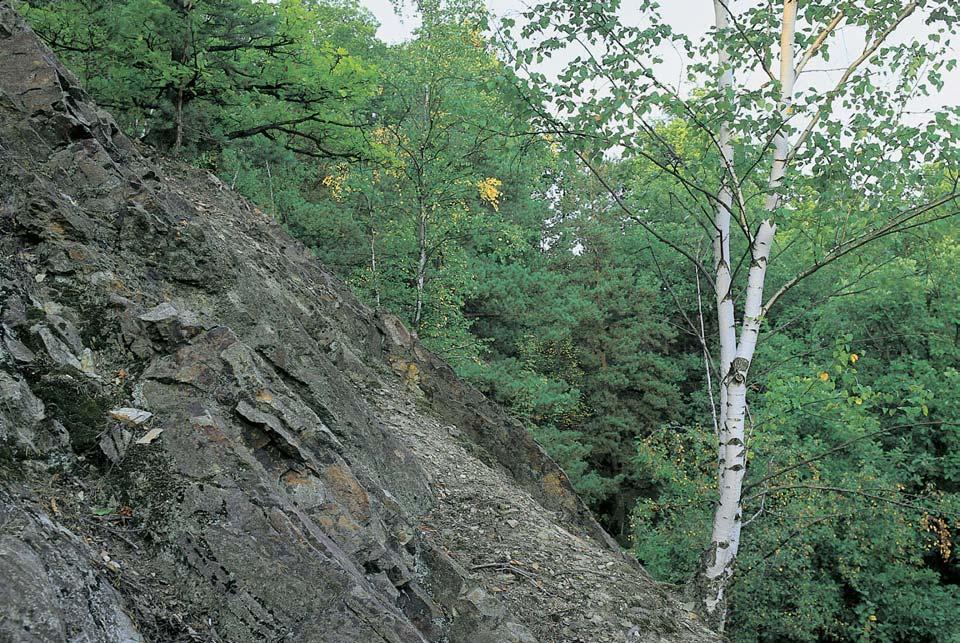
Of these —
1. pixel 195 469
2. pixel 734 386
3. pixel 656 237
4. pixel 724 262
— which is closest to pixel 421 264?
pixel 656 237

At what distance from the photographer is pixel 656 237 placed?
12547mm

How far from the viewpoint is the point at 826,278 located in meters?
25.4

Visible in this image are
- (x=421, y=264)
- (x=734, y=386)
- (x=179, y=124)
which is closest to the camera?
(x=734, y=386)

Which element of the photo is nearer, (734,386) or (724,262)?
(734,386)

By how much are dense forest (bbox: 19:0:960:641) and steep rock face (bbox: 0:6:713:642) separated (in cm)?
302

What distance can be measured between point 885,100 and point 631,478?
1774 cm

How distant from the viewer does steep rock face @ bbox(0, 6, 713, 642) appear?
328 cm

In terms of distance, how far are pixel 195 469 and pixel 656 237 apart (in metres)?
10.2

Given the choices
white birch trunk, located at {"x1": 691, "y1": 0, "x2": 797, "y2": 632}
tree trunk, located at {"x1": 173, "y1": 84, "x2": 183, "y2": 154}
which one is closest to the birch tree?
white birch trunk, located at {"x1": 691, "y1": 0, "x2": 797, "y2": 632}

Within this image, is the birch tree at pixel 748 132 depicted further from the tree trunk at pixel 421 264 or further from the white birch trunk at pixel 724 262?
the tree trunk at pixel 421 264

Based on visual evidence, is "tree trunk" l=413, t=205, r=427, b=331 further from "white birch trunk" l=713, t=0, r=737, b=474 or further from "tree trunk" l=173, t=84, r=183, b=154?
"white birch trunk" l=713, t=0, r=737, b=474

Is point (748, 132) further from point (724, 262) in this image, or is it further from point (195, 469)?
point (195, 469)

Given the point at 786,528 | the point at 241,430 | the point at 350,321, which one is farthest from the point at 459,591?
the point at 786,528

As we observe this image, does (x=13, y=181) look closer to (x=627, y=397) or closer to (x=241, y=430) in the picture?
(x=241, y=430)
